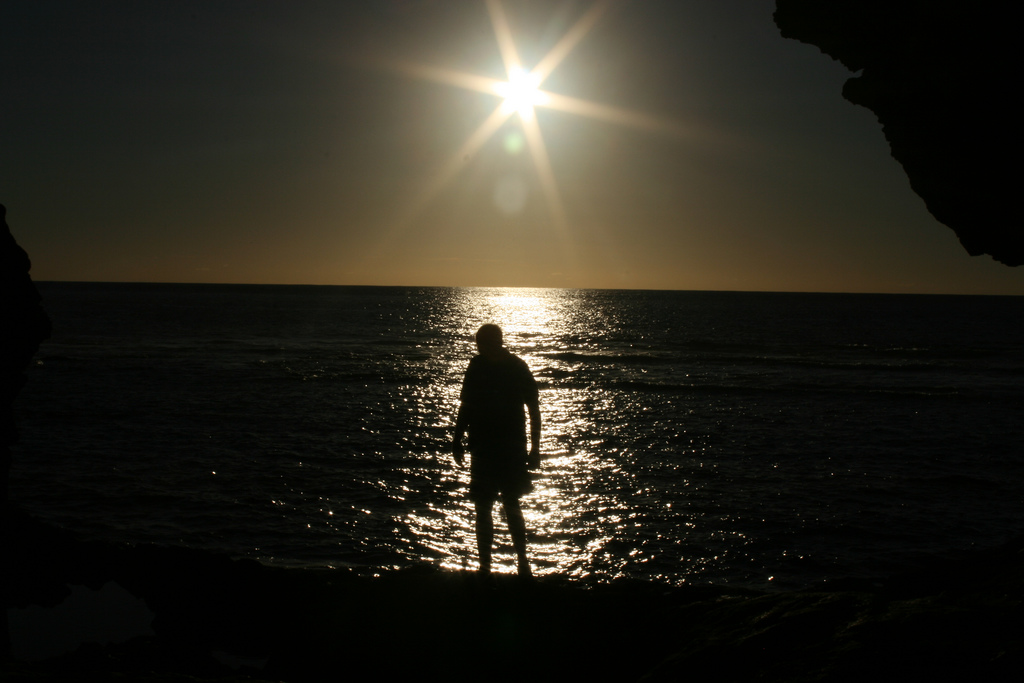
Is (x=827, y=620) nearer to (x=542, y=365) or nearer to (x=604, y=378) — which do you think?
(x=604, y=378)

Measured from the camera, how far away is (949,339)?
198 feet

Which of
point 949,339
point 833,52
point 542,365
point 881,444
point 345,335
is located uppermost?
point 345,335

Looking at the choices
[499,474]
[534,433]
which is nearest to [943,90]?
[534,433]

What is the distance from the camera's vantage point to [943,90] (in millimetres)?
4918

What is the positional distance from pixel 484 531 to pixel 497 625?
0.80 meters

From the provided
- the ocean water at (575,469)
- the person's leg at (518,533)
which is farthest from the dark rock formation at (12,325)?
the person's leg at (518,533)

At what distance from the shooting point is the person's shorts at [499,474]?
6113 mm

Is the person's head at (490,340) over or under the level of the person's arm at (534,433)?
over

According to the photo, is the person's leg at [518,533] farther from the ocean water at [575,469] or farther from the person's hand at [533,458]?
the ocean water at [575,469]

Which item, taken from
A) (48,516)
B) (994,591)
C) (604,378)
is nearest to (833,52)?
(994,591)

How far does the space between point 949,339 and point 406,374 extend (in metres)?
51.8

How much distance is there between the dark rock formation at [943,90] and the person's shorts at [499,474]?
13.4 ft

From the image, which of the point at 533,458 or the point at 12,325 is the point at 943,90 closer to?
the point at 533,458

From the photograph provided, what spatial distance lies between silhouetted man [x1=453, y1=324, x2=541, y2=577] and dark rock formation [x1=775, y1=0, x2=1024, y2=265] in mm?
3627
